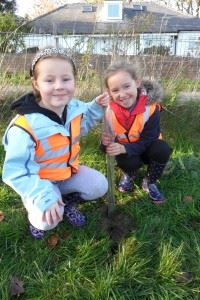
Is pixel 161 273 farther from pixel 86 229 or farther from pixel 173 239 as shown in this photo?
pixel 86 229

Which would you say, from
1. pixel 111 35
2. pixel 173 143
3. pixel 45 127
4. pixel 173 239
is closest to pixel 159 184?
pixel 173 239

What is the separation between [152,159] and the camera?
3.31 meters

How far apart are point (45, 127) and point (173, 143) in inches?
91.8

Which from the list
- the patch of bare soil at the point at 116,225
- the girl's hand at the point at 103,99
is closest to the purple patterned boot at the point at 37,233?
the patch of bare soil at the point at 116,225

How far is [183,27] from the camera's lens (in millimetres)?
32406

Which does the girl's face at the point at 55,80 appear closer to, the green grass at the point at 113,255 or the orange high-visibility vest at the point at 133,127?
the orange high-visibility vest at the point at 133,127

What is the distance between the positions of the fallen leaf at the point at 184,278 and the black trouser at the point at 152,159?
3.30 ft

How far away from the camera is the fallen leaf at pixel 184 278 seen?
2447 mm

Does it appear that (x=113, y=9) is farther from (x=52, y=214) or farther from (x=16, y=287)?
(x=16, y=287)

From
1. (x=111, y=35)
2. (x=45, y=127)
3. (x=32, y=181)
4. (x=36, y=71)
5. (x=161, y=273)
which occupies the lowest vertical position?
(x=161, y=273)

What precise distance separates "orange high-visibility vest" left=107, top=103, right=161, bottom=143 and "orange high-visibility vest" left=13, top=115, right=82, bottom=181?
20.4 inches

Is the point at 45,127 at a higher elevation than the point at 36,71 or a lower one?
lower

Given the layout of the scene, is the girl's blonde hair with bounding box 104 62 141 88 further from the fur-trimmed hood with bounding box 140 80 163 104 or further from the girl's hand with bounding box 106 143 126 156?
the girl's hand with bounding box 106 143 126 156

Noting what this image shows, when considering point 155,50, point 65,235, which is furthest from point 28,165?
point 155,50
